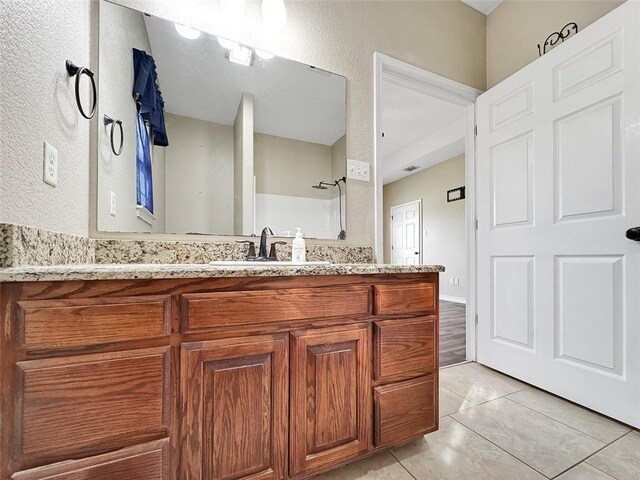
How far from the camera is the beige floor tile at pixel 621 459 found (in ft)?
3.56

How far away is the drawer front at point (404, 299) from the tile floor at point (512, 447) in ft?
1.98

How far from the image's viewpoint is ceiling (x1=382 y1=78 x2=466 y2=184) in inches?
138

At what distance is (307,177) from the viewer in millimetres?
1630

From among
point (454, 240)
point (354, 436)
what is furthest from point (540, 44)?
point (454, 240)

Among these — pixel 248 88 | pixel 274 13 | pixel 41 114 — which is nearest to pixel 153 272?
pixel 41 114

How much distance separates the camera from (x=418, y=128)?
4340mm

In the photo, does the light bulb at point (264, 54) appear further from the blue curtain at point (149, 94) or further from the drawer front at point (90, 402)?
the drawer front at point (90, 402)

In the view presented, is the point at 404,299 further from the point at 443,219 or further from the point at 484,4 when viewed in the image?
the point at 443,219


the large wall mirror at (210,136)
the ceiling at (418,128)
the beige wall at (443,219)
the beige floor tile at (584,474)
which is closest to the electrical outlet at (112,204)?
the large wall mirror at (210,136)

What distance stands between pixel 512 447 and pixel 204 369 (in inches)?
53.0

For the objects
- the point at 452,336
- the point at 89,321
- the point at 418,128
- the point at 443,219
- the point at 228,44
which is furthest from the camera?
the point at 443,219

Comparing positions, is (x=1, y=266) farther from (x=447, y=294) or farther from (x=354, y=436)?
(x=447, y=294)

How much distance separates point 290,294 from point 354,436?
1.91ft

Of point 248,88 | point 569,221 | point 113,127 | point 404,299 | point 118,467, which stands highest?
point 248,88
